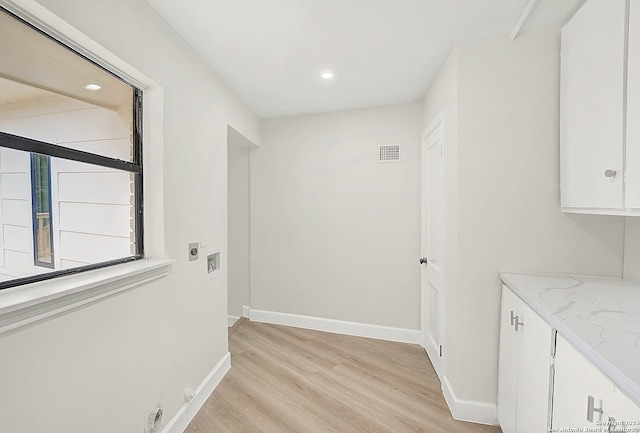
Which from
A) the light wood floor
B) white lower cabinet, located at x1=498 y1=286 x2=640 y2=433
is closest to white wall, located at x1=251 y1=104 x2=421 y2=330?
the light wood floor

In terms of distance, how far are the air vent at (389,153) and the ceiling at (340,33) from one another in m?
0.63

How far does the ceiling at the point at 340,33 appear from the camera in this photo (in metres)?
1.44

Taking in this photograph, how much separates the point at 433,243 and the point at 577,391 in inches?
60.9

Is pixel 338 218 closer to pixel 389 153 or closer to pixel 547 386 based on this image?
pixel 389 153

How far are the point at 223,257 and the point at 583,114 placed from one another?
2619 millimetres

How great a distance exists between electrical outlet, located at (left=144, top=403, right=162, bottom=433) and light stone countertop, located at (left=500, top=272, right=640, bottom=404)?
199 centimetres

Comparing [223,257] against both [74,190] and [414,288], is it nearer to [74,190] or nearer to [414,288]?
[74,190]

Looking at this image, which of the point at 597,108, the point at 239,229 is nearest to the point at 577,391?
the point at 597,108

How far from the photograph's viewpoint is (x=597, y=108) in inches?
52.1

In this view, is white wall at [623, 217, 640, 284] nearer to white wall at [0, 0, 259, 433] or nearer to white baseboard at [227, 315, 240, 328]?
white wall at [0, 0, 259, 433]

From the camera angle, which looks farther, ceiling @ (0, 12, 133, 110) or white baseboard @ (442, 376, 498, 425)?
white baseboard @ (442, 376, 498, 425)

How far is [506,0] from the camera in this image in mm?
1403

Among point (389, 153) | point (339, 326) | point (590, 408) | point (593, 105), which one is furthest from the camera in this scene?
point (339, 326)

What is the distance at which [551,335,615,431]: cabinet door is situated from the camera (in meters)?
0.82
